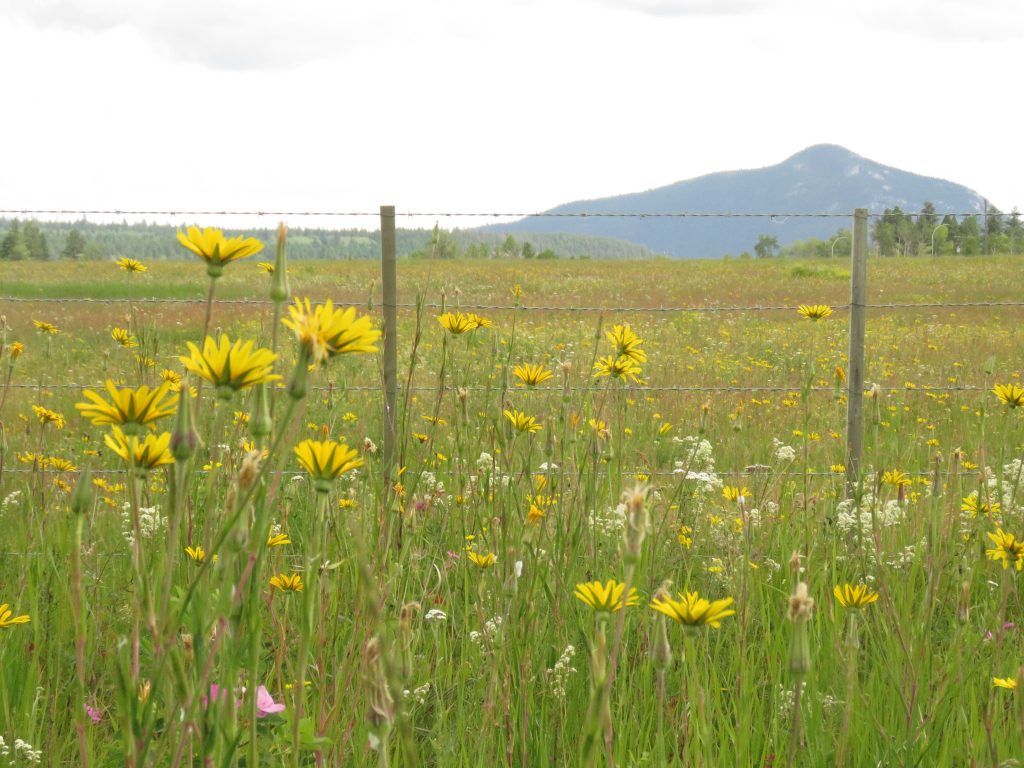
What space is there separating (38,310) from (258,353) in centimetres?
1445

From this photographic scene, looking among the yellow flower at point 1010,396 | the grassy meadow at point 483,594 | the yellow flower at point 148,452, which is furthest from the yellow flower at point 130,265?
the yellow flower at point 1010,396

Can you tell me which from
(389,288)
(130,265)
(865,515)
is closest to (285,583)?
(130,265)

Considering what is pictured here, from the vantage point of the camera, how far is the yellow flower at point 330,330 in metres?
0.87

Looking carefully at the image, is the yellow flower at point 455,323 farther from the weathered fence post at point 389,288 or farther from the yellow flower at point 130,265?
the weathered fence post at point 389,288

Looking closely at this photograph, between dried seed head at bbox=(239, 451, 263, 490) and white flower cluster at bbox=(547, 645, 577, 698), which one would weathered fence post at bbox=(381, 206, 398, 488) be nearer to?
white flower cluster at bbox=(547, 645, 577, 698)

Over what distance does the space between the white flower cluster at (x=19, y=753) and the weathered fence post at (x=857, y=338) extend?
3779mm

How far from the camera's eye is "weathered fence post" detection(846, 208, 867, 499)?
4.60 metres

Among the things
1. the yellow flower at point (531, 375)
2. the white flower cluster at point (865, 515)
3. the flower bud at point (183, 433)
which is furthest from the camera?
the white flower cluster at point (865, 515)

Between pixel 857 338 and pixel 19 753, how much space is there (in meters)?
4.08

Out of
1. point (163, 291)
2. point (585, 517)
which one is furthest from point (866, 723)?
point (163, 291)

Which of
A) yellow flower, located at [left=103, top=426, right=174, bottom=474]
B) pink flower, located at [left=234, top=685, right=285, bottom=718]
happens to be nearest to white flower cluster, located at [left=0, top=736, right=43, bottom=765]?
pink flower, located at [left=234, top=685, right=285, bottom=718]

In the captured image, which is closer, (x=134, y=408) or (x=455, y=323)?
(x=134, y=408)

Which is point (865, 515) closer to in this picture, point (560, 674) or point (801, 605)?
point (560, 674)

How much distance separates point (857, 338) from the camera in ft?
15.5
